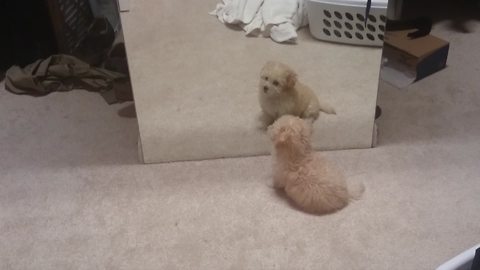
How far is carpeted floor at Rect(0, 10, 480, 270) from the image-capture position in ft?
4.08

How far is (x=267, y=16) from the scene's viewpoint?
1.49 metres

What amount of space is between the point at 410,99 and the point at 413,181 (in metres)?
0.38

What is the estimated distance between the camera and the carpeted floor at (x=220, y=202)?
1243 mm

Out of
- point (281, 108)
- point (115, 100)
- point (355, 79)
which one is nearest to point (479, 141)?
Answer: point (355, 79)

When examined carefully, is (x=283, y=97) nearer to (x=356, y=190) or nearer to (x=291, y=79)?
(x=291, y=79)

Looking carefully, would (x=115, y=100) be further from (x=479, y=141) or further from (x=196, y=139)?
(x=479, y=141)

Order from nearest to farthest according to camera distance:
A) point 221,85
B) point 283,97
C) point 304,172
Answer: point 304,172, point 283,97, point 221,85

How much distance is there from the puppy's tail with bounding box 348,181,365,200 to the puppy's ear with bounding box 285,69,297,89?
0.95ft

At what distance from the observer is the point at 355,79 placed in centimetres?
151

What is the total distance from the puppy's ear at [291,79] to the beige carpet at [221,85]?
0.40 feet

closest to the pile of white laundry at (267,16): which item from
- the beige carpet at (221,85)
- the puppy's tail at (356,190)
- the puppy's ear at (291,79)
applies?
the beige carpet at (221,85)

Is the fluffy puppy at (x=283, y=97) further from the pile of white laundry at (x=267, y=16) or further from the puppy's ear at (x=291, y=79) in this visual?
the pile of white laundry at (x=267, y=16)

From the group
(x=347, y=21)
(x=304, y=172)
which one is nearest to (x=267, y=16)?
(x=347, y=21)

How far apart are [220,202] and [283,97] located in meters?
0.31
